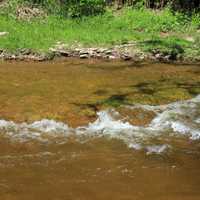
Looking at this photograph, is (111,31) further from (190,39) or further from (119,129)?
(119,129)

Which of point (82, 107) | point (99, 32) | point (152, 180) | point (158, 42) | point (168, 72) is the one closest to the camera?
point (152, 180)

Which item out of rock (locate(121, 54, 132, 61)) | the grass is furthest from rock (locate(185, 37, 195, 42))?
rock (locate(121, 54, 132, 61))

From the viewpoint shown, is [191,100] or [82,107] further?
[191,100]

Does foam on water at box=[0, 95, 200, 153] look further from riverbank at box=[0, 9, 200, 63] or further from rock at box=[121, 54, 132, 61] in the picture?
riverbank at box=[0, 9, 200, 63]

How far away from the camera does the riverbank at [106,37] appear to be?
17.6m

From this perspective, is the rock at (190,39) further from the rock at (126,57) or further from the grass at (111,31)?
the rock at (126,57)

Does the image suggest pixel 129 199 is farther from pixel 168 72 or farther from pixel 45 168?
pixel 168 72

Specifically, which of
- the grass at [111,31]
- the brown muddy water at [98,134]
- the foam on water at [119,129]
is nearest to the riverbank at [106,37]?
the grass at [111,31]

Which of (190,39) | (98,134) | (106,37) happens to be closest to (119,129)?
(98,134)

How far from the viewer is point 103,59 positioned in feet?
57.6

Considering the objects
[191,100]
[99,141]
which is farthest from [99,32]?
[99,141]

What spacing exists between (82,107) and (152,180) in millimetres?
4398

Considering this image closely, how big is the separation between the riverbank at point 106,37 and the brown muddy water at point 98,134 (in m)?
1.86

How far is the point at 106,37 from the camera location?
1930 centimetres
